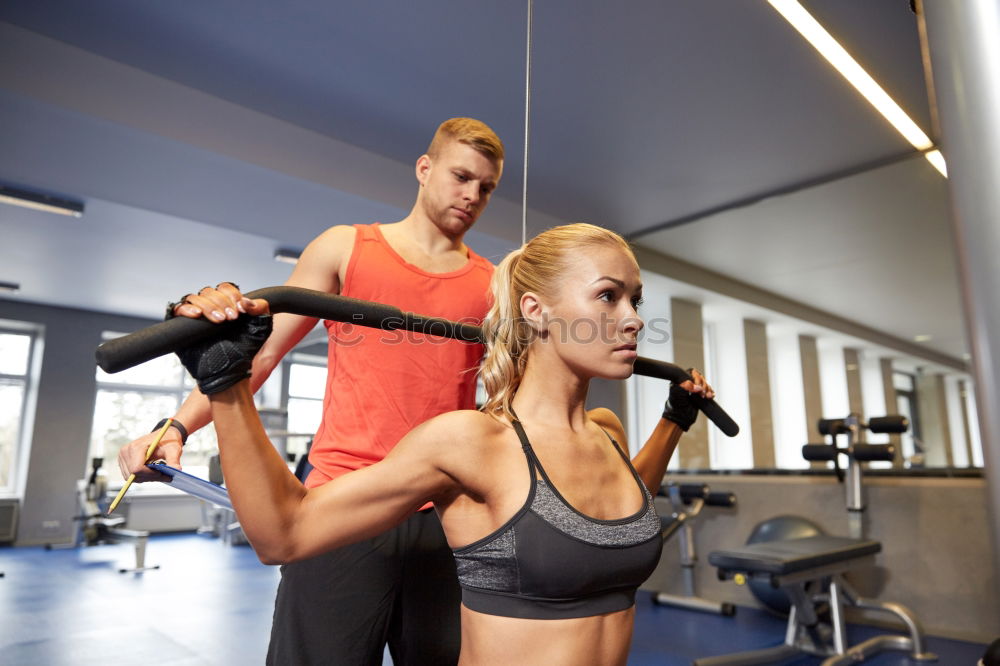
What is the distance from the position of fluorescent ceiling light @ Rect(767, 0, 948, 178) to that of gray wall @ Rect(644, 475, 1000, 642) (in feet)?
5.83

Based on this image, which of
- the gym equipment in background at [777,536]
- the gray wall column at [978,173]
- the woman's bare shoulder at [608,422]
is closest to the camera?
the gray wall column at [978,173]

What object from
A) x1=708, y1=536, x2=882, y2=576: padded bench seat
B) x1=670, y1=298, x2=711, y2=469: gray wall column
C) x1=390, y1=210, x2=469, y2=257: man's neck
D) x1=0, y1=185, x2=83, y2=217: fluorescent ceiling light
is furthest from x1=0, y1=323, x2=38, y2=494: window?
x1=390, y1=210, x2=469, y2=257: man's neck

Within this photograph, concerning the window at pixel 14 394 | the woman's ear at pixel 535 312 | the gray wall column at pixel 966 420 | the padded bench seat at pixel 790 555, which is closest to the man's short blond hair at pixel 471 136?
the woman's ear at pixel 535 312

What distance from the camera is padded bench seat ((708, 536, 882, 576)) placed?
2.73 metres

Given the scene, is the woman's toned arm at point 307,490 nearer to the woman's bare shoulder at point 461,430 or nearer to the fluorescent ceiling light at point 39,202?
the woman's bare shoulder at point 461,430

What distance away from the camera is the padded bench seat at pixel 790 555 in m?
2.73

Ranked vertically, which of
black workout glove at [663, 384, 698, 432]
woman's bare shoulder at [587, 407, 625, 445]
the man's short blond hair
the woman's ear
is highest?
the man's short blond hair

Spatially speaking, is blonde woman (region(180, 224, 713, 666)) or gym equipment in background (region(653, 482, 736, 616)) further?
gym equipment in background (region(653, 482, 736, 616))

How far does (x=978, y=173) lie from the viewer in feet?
1.90

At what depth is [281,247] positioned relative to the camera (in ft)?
19.3

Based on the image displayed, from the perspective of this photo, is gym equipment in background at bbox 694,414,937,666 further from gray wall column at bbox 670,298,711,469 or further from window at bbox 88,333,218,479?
window at bbox 88,333,218,479

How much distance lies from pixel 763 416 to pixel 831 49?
3.10 m

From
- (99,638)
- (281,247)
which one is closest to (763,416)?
(281,247)

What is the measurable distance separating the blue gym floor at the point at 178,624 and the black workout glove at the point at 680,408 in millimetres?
2106
